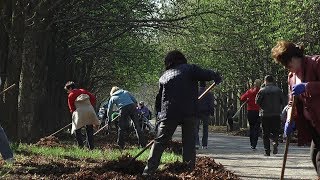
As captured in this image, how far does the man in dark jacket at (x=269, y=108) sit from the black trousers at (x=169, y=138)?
5.65 m

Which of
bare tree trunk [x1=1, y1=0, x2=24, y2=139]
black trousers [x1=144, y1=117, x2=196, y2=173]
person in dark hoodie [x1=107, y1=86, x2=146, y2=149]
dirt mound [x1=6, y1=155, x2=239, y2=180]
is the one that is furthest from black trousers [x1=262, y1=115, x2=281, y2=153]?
black trousers [x1=144, y1=117, x2=196, y2=173]

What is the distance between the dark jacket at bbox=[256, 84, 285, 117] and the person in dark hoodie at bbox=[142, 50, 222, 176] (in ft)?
18.6

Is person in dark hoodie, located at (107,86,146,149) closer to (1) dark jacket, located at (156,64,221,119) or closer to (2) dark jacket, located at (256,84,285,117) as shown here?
(2) dark jacket, located at (256,84,285,117)

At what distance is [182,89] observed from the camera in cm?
887

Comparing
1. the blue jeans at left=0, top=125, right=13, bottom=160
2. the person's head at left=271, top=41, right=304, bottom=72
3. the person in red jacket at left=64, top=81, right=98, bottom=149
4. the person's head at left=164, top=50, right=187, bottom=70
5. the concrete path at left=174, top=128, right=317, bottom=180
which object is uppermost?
the person's head at left=164, top=50, right=187, bottom=70

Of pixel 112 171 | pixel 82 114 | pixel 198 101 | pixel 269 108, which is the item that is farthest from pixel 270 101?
pixel 112 171

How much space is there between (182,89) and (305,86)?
2617 millimetres

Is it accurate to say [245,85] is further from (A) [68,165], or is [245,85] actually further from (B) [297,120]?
(B) [297,120]

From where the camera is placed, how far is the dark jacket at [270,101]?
569 inches

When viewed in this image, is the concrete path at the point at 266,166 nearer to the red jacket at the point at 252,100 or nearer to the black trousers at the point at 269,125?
the black trousers at the point at 269,125

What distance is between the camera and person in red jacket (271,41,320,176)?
6543 mm

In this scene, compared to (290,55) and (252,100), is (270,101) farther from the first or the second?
(290,55)

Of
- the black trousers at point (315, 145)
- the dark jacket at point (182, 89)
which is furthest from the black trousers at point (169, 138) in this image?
the black trousers at point (315, 145)

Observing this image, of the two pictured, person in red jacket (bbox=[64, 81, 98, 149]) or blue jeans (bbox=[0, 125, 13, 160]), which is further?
person in red jacket (bbox=[64, 81, 98, 149])
